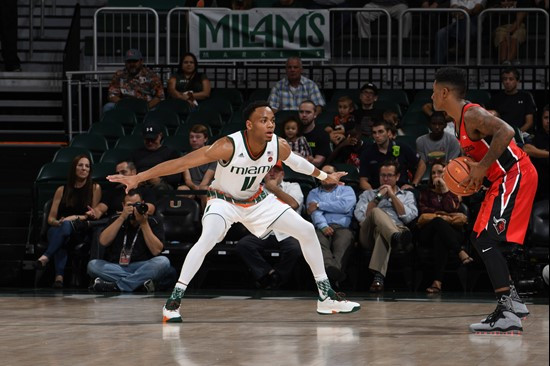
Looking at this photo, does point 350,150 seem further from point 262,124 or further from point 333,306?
point 262,124

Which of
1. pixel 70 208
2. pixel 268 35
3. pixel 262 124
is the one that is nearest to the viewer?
pixel 262 124

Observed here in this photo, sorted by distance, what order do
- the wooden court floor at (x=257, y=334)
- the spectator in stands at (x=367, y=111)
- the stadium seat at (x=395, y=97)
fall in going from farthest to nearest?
the stadium seat at (x=395, y=97) → the spectator in stands at (x=367, y=111) → the wooden court floor at (x=257, y=334)

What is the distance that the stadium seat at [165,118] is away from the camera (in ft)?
50.3

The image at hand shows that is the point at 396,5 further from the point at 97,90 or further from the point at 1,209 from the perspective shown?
the point at 1,209

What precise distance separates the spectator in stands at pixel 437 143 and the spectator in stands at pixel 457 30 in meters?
3.71

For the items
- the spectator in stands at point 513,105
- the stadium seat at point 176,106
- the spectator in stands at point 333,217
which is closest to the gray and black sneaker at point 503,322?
the spectator in stands at point 333,217

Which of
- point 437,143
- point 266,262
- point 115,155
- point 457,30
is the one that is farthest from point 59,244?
point 457,30

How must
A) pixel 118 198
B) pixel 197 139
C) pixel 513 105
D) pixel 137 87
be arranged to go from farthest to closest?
pixel 137 87
pixel 513 105
pixel 197 139
pixel 118 198

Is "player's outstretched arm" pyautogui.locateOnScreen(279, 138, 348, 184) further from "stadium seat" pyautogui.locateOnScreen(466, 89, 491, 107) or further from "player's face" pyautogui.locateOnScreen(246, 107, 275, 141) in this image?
"stadium seat" pyautogui.locateOnScreen(466, 89, 491, 107)

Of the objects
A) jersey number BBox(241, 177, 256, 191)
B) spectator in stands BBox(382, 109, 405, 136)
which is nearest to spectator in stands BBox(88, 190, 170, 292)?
jersey number BBox(241, 177, 256, 191)

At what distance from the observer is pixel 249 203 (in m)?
9.34

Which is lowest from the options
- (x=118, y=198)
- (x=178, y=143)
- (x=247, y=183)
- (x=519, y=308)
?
(x=519, y=308)

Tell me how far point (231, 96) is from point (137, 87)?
1.37m

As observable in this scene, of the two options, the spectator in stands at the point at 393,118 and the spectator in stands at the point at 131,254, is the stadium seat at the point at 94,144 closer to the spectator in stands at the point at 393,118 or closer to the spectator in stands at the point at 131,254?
the spectator in stands at the point at 131,254
